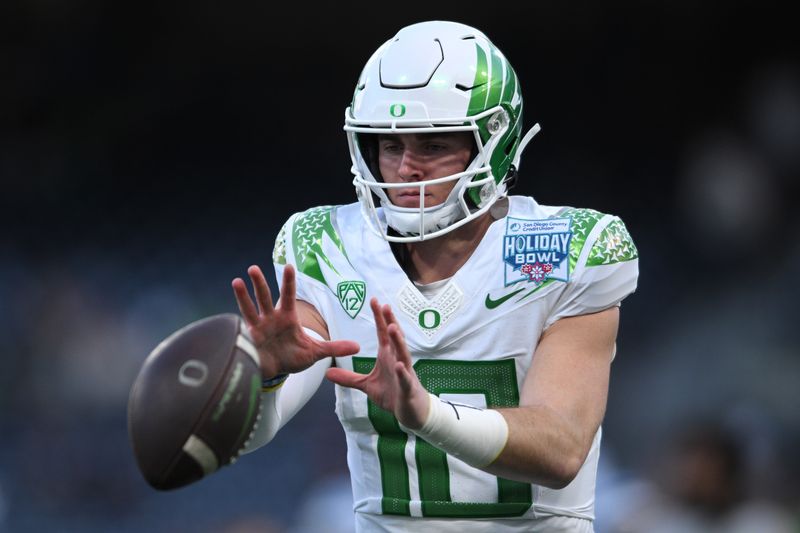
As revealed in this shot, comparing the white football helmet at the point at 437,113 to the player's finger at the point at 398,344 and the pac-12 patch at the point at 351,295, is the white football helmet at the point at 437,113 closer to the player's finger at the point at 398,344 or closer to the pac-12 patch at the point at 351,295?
the pac-12 patch at the point at 351,295

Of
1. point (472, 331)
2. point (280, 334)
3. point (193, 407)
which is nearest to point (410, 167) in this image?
point (472, 331)

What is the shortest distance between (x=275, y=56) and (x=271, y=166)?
486 millimetres

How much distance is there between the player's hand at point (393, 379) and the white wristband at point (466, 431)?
1.4 inches

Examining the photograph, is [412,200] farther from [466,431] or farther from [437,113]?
[466,431]

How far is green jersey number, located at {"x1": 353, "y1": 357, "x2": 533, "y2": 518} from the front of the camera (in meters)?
2.57

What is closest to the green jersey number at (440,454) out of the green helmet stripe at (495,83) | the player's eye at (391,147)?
the player's eye at (391,147)

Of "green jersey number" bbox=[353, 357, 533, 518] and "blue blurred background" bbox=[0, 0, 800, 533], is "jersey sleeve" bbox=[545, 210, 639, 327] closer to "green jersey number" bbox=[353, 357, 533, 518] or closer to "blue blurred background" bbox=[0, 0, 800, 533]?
"green jersey number" bbox=[353, 357, 533, 518]

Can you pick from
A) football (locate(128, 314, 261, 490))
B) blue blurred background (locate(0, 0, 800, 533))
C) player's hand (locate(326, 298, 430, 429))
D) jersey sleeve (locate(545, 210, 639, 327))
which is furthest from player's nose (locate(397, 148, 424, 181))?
blue blurred background (locate(0, 0, 800, 533))

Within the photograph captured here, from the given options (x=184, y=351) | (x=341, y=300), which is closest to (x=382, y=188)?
(x=341, y=300)

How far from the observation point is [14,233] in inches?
206

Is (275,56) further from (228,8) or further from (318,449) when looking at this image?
(318,449)

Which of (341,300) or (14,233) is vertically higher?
(341,300)

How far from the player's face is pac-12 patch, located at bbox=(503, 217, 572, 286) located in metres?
0.19

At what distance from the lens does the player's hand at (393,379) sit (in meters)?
2.15
